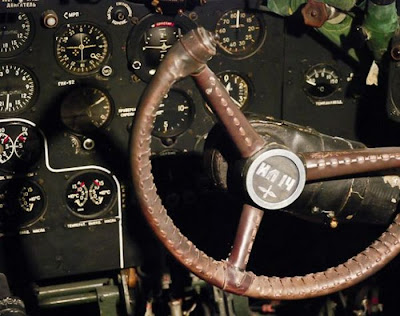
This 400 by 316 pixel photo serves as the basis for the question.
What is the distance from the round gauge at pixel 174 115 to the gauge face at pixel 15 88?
24.9 inches

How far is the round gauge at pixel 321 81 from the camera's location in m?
4.23

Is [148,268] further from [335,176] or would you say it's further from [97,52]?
[335,176]

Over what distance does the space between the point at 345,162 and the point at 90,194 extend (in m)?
1.64

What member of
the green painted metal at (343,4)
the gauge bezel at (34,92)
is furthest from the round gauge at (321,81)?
the gauge bezel at (34,92)

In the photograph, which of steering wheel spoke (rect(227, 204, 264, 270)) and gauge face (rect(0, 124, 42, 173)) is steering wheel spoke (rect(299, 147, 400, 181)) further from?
gauge face (rect(0, 124, 42, 173))

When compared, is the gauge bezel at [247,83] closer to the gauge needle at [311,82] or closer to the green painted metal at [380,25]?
the gauge needle at [311,82]

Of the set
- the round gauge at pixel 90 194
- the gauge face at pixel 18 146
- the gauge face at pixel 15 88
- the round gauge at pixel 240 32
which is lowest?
the round gauge at pixel 90 194

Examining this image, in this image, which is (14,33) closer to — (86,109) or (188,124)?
(86,109)

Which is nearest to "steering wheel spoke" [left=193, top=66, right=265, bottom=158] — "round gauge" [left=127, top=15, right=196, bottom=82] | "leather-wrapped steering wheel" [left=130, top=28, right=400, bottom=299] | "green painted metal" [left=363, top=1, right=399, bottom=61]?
"leather-wrapped steering wheel" [left=130, top=28, right=400, bottom=299]

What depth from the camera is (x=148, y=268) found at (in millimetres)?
4309

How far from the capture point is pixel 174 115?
4105 mm

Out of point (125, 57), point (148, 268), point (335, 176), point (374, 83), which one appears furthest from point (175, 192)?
point (335, 176)

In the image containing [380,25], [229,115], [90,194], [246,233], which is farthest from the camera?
[90,194]

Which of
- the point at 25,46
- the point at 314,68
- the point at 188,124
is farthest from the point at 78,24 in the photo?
the point at 314,68
